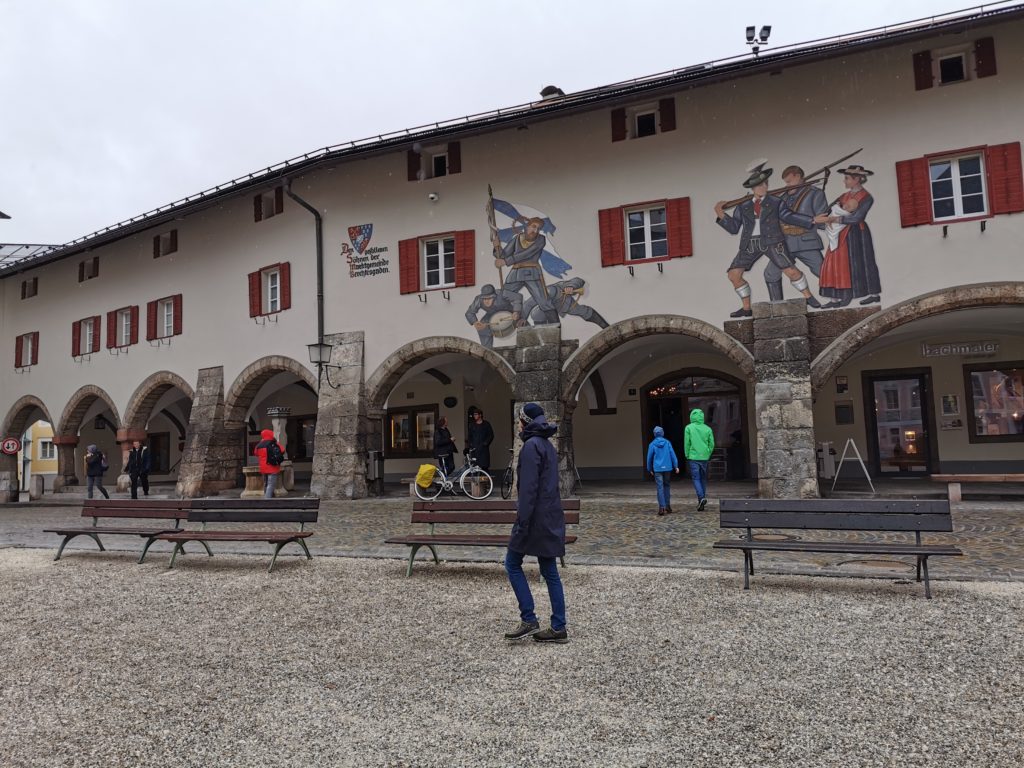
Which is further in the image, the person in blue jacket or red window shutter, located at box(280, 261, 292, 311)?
red window shutter, located at box(280, 261, 292, 311)

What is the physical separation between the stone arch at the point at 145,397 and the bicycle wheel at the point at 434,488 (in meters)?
9.56

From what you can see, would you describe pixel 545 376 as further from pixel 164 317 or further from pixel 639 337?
pixel 164 317

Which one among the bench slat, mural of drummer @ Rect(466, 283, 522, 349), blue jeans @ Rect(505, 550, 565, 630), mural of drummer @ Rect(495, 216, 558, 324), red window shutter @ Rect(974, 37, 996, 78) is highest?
red window shutter @ Rect(974, 37, 996, 78)

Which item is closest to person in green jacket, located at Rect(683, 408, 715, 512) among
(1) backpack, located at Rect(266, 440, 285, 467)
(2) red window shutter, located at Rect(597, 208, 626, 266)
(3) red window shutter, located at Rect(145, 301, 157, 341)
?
(2) red window shutter, located at Rect(597, 208, 626, 266)

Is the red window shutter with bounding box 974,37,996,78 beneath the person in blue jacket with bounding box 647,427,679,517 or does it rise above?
above

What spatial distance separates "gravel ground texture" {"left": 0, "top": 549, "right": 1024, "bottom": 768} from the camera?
11.2ft

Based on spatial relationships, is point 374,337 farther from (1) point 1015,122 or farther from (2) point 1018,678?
(2) point 1018,678

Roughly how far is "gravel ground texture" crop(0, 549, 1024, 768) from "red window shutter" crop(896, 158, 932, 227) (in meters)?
8.48

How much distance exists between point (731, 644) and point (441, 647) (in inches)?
75.2

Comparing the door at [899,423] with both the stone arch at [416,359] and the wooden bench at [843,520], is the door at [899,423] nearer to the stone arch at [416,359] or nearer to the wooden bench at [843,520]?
the stone arch at [416,359]

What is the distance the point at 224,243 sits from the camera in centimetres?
2016

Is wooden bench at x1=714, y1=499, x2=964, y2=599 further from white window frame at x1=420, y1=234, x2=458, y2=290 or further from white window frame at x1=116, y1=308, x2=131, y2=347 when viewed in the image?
white window frame at x1=116, y1=308, x2=131, y2=347

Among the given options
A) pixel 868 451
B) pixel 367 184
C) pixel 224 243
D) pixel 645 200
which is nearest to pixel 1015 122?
pixel 645 200

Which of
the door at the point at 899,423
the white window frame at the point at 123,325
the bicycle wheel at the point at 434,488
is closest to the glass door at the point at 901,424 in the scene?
the door at the point at 899,423
